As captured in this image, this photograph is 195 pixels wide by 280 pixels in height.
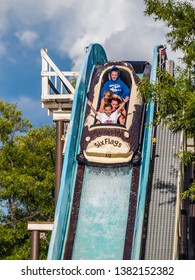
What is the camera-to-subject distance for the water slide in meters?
11.6

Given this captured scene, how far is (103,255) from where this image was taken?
1154 centimetres

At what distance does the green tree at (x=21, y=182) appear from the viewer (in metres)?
21.2

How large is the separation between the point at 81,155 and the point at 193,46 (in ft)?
11.5

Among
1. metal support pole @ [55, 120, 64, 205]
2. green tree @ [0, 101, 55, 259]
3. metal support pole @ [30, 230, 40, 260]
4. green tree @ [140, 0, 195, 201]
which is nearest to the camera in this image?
green tree @ [140, 0, 195, 201]

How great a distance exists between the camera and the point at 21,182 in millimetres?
21250

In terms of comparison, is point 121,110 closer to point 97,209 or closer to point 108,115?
point 108,115

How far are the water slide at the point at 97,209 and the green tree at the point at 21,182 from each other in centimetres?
848

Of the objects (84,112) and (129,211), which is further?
(84,112)

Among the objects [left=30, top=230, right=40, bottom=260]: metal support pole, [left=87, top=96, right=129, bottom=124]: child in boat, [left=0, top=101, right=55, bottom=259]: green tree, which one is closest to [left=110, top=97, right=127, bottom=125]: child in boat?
[left=87, top=96, right=129, bottom=124]: child in boat

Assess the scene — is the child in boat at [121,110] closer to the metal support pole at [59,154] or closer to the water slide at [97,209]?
A: the water slide at [97,209]

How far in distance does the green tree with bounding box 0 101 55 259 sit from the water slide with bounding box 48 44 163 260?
27.8ft

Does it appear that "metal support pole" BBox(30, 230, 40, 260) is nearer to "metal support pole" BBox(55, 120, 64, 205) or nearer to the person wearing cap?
"metal support pole" BBox(55, 120, 64, 205)
